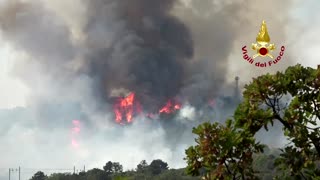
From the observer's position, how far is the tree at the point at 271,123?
15367mm

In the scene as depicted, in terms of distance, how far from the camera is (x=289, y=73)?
56.7 ft

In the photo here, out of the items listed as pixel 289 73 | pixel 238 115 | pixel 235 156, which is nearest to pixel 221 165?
pixel 235 156

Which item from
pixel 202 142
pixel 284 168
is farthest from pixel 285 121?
pixel 202 142

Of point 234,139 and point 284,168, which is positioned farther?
point 284,168

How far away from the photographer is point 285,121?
16.0 metres

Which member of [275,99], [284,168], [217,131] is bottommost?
[284,168]

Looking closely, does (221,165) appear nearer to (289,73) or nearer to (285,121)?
(285,121)

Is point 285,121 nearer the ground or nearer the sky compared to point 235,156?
nearer the sky

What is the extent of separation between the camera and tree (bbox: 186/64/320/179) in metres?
15.4

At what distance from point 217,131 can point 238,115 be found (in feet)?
3.94

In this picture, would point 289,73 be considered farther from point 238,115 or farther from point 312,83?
point 238,115

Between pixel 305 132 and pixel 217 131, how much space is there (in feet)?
9.00

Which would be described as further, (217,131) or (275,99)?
(275,99)

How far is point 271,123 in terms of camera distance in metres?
16.2
